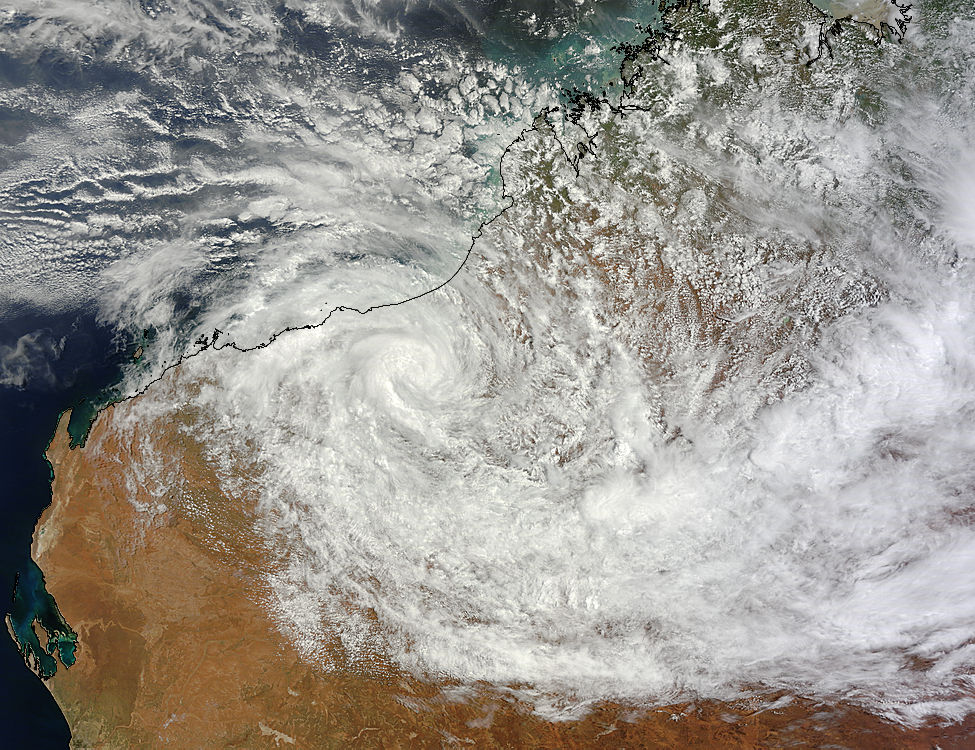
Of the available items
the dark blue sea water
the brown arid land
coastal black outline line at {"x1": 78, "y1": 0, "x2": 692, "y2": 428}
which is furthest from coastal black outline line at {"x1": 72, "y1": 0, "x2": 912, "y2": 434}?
the brown arid land

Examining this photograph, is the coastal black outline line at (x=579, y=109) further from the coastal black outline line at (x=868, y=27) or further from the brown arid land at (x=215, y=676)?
the coastal black outline line at (x=868, y=27)

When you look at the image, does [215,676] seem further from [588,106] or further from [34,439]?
[588,106]

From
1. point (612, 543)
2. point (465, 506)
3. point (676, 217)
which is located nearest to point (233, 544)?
point (465, 506)

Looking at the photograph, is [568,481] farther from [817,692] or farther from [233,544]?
[233,544]

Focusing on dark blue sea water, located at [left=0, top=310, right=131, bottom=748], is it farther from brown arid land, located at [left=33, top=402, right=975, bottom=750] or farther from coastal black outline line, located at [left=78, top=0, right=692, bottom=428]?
coastal black outline line, located at [left=78, top=0, right=692, bottom=428]

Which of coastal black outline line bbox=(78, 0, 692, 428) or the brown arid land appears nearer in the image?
the brown arid land
